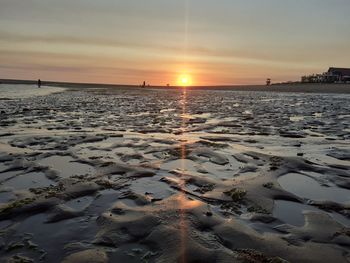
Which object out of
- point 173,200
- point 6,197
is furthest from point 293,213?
point 6,197

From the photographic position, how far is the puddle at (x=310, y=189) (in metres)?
6.07

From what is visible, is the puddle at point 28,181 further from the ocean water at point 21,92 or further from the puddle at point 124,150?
A: the ocean water at point 21,92

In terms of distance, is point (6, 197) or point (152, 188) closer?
point (6, 197)

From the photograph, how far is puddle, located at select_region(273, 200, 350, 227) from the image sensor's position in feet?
16.6

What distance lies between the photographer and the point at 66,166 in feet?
26.0

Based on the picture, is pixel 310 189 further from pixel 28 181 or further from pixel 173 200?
pixel 28 181

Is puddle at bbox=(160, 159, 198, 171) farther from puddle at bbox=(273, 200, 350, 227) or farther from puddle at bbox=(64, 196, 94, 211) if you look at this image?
puddle at bbox=(273, 200, 350, 227)

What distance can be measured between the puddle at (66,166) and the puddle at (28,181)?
1.31 feet

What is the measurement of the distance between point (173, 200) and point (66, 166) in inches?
125

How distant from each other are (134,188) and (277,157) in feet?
13.1

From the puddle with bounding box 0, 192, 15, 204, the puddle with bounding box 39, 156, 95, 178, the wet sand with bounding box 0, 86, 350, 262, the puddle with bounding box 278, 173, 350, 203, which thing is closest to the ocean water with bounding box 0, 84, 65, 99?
the wet sand with bounding box 0, 86, 350, 262

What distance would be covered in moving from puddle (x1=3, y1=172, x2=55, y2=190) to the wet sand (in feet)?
0.06

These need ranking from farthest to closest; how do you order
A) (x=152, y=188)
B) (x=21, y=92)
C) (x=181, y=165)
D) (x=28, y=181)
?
(x=21, y=92), (x=181, y=165), (x=28, y=181), (x=152, y=188)

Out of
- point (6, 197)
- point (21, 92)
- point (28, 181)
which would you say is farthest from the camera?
point (21, 92)
